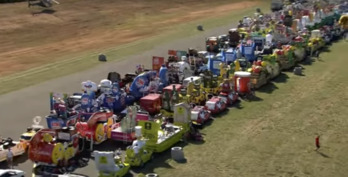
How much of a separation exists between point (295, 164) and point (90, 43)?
103 feet

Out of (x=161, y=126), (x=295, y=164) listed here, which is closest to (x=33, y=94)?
(x=161, y=126)

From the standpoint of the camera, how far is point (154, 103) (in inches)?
1145

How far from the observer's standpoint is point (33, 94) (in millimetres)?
33562

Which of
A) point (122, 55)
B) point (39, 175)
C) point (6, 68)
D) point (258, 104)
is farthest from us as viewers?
point (122, 55)

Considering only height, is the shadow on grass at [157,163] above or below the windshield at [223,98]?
below

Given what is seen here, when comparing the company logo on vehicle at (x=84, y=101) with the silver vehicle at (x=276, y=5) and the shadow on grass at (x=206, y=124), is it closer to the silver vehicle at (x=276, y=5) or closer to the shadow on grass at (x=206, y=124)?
the shadow on grass at (x=206, y=124)

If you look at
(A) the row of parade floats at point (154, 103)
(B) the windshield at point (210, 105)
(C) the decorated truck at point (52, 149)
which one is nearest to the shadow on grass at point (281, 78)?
(A) the row of parade floats at point (154, 103)

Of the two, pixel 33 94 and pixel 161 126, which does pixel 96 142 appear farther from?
pixel 33 94

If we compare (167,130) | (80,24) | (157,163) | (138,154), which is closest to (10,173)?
(138,154)

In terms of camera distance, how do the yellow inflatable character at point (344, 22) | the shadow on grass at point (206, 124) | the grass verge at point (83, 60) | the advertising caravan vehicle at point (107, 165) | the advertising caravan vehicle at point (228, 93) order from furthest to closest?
1. the yellow inflatable character at point (344, 22)
2. the grass verge at point (83, 60)
3. the advertising caravan vehicle at point (228, 93)
4. the shadow on grass at point (206, 124)
5. the advertising caravan vehicle at point (107, 165)

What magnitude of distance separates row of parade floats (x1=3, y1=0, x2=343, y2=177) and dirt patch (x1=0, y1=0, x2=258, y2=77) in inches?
472

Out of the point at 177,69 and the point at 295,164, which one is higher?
the point at 177,69

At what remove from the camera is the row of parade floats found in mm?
22203

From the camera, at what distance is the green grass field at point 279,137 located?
2244cm
